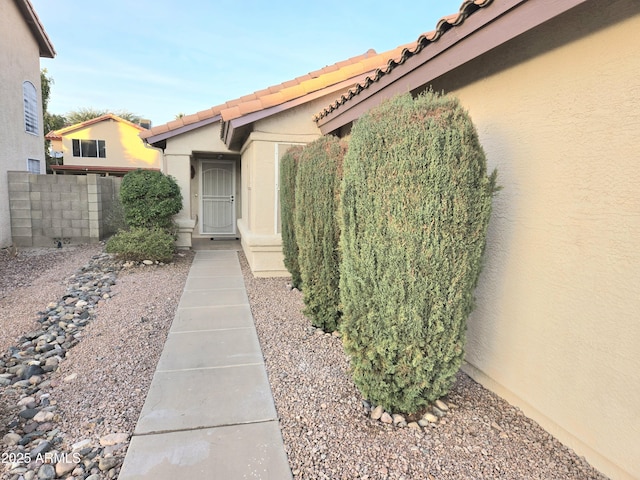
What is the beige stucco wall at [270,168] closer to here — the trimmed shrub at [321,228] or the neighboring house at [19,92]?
the trimmed shrub at [321,228]

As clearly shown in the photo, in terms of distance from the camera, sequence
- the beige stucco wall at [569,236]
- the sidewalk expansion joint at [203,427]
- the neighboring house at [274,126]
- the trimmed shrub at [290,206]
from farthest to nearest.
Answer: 1. the neighboring house at [274,126]
2. the trimmed shrub at [290,206]
3. the sidewalk expansion joint at [203,427]
4. the beige stucco wall at [569,236]

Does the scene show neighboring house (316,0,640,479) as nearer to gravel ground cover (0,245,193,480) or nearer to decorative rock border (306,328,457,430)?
decorative rock border (306,328,457,430)

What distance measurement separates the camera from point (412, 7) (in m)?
8.43

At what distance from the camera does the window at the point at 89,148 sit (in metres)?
27.7

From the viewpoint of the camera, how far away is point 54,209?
10.3m

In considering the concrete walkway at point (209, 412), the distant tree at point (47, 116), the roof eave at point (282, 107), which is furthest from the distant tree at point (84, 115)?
the concrete walkway at point (209, 412)

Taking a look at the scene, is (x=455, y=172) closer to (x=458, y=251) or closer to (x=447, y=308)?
(x=458, y=251)

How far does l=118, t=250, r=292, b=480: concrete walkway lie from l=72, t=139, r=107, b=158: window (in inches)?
1104

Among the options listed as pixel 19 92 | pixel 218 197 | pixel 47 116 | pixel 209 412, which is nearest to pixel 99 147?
pixel 47 116

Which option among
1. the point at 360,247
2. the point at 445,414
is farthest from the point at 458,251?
the point at 445,414

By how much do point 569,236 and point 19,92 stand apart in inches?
572

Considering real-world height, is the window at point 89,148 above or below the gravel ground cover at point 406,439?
above

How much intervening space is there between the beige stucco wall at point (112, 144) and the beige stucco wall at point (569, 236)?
28742 mm

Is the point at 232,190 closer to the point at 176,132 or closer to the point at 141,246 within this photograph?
the point at 176,132
